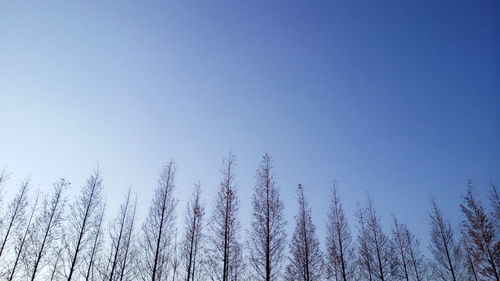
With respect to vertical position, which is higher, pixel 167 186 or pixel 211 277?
pixel 167 186

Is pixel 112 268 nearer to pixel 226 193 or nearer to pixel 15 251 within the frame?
pixel 15 251

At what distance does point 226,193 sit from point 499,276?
48.0 ft

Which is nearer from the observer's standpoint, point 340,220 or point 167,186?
point 167,186

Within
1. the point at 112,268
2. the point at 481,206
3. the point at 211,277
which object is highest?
the point at 481,206

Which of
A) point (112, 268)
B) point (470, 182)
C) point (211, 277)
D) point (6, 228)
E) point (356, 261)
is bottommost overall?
point (211, 277)

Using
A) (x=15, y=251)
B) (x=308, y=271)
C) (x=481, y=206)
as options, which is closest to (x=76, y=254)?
(x=15, y=251)

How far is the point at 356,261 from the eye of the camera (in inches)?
684

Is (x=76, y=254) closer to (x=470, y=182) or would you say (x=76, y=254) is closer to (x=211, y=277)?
(x=211, y=277)

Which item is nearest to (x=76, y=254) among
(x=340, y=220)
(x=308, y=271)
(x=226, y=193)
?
(x=226, y=193)

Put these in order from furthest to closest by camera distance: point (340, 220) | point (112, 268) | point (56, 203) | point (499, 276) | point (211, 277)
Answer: point (340, 220)
point (56, 203)
point (112, 268)
point (499, 276)
point (211, 277)

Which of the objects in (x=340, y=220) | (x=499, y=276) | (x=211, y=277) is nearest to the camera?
(x=211, y=277)

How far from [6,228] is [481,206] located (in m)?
28.6

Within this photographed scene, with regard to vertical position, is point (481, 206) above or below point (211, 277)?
above

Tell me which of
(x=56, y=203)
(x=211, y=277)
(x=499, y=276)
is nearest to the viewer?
(x=211, y=277)
